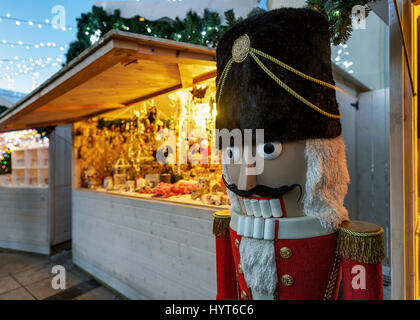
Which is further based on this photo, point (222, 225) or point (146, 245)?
point (146, 245)

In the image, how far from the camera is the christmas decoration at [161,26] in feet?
7.86

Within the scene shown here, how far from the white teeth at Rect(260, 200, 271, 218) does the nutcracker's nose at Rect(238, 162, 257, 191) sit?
80mm

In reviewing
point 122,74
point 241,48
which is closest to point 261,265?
point 241,48

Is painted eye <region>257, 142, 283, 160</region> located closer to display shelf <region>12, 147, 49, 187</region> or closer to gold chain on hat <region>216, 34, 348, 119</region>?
gold chain on hat <region>216, 34, 348, 119</region>

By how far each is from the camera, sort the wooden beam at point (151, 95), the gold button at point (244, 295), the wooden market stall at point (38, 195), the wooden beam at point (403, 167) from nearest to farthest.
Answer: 1. the gold button at point (244, 295)
2. the wooden beam at point (403, 167)
3. the wooden beam at point (151, 95)
4. the wooden market stall at point (38, 195)

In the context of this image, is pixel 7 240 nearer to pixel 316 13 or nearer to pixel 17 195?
pixel 17 195

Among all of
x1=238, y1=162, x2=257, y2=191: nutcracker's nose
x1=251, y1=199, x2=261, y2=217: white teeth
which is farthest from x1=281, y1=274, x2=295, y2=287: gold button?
x1=238, y1=162, x2=257, y2=191: nutcracker's nose

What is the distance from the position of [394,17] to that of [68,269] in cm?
473

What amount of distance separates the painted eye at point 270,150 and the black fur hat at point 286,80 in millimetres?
24

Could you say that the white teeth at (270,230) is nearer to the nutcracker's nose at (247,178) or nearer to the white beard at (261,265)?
the white beard at (261,265)

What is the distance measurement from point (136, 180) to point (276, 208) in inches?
107

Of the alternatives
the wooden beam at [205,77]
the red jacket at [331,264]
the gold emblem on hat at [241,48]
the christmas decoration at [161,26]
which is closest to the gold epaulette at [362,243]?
the red jacket at [331,264]

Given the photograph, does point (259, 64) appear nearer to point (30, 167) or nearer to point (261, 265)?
point (261, 265)

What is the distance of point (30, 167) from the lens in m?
5.39
